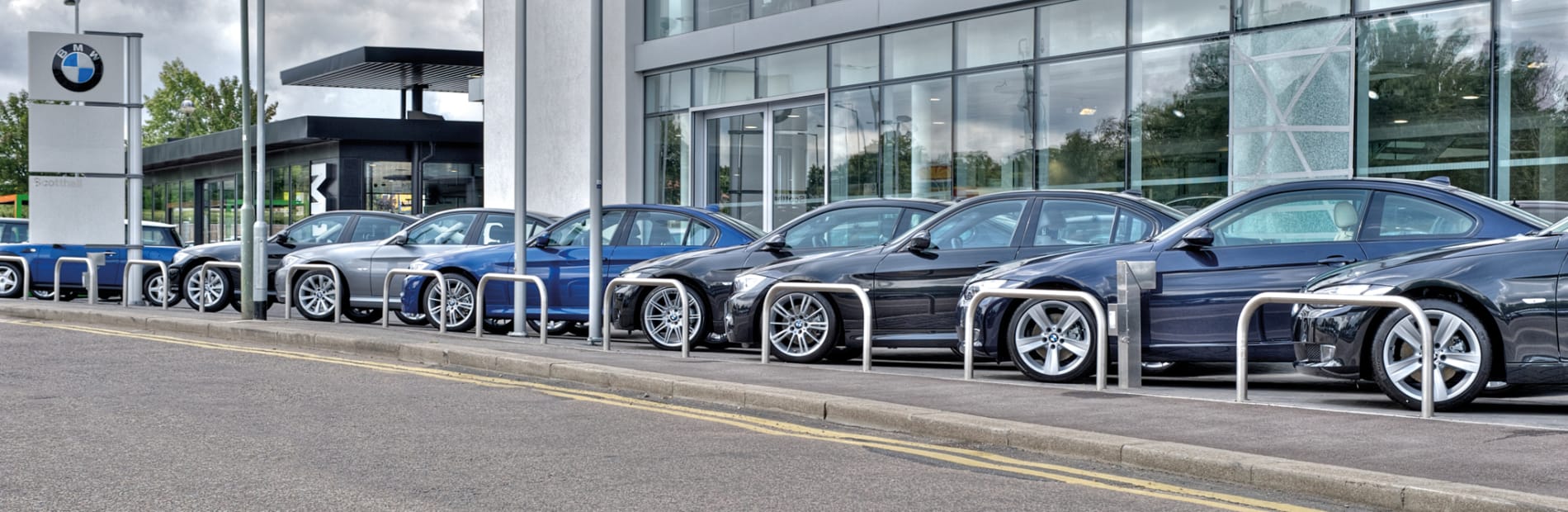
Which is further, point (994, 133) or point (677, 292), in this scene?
point (994, 133)

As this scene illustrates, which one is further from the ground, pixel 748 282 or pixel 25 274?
pixel 748 282

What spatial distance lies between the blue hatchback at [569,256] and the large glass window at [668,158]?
12333mm

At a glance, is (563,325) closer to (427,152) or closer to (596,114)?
(596,114)

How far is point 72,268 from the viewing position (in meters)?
22.8

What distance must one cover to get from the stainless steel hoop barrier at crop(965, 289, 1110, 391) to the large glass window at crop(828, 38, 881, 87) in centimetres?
1364

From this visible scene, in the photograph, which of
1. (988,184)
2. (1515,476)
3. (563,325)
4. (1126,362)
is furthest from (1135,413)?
(988,184)

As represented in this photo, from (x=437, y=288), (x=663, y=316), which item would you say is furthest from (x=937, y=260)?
(x=437, y=288)

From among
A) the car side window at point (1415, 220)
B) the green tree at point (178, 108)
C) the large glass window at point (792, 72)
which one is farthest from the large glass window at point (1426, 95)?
the green tree at point (178, 108)

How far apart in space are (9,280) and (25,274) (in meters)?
1.89

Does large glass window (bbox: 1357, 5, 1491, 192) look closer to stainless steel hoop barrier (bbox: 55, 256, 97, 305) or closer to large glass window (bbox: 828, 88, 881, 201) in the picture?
large glass window (bbox: 828, 88, 881, 201)

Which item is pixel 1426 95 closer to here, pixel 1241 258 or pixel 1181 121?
pixel 1181 121

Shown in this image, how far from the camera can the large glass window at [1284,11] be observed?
17875 mm

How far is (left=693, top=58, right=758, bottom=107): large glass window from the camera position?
27016 mm

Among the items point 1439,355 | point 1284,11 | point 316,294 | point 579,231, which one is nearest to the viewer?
point 1439,355
